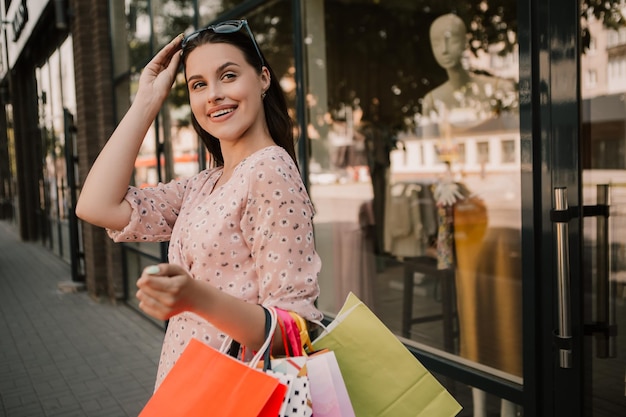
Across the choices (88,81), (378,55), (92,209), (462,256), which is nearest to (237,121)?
(92,209)

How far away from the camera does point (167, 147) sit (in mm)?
6980

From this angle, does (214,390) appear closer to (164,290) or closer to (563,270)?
(164,290)

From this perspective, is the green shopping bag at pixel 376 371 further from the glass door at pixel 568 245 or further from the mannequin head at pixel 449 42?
the mannequin head at pixel 449 42

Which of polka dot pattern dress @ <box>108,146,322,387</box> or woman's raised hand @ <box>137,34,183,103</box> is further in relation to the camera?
woman's raised hand @ <box>137,34,183,103</box>

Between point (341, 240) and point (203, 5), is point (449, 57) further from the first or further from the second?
point (203, 5)

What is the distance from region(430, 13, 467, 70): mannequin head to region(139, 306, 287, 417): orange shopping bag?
3700 millimetres

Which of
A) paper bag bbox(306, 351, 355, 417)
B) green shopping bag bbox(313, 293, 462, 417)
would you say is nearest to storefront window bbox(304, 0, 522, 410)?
green shopping bag bbox(313, 293, 462, 417)

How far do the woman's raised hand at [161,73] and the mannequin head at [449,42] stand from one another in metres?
3.07

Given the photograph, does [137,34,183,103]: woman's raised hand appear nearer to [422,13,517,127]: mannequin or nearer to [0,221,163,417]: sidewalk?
[422,13,517,127]: mannequin

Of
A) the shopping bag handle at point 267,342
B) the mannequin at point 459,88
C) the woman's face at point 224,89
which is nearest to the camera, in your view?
the shopping bag handle at point 267,342

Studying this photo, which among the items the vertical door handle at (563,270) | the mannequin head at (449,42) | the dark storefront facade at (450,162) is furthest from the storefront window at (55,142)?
the vertical door handle at (563,270)

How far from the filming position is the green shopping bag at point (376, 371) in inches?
56.4

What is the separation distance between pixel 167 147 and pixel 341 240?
2510 millimetres

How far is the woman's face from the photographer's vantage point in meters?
1.58
